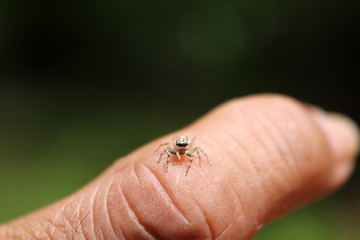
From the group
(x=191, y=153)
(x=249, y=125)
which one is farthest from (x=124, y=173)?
(x=249, y=125)

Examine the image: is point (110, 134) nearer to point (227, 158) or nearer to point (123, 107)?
point (123, 107)

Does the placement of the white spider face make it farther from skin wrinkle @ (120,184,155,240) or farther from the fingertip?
the fingertip

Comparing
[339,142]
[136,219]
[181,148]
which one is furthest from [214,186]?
[339,142]

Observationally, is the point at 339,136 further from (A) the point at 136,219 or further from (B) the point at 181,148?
(A) the point at 136,219

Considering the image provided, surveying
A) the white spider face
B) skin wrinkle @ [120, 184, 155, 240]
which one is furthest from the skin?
the white spider face

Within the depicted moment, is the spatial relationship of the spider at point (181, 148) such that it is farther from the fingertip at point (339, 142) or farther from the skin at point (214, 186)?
the fingertip at point (339, 142)

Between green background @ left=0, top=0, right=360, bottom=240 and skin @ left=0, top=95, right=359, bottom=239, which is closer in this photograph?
skin @ left=0, top=95, right=359, bottom=239

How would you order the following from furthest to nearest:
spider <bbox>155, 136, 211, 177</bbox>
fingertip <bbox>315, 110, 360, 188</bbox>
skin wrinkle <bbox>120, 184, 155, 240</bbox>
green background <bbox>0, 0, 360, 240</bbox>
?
1. green background <bbox>0, 0, 360, 240</bbox>
2. fingertip <bbox>315, 110, 360, 188</bbox>
3. spider <bbox>155, 136, 211, 177</bbox>
4. skin wrinkle <bbox>120, 184, 155, 240</bbox>
